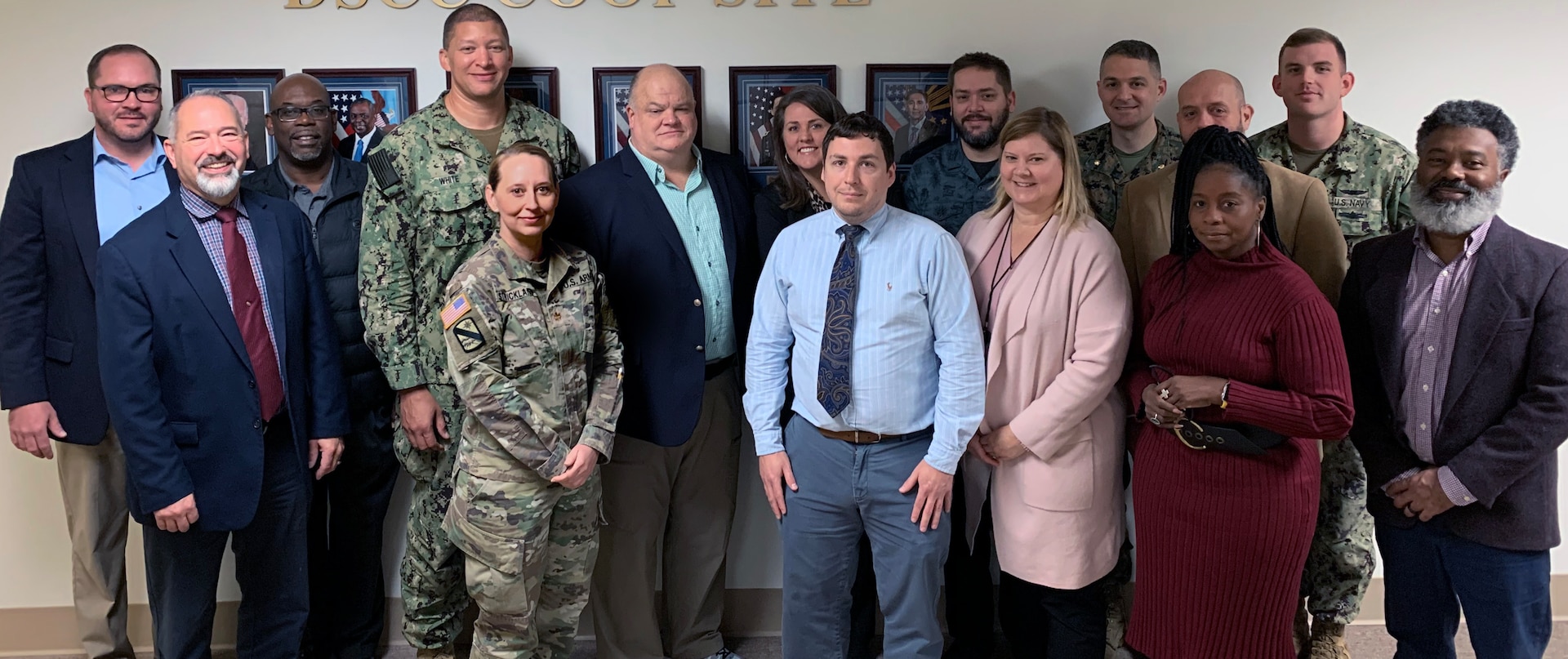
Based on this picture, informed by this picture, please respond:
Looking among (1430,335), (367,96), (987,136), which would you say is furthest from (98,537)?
(1430,335)

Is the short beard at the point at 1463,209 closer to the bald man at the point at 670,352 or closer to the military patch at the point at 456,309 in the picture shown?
the bald man at the point at 670,352

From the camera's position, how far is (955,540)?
3004 millimetres

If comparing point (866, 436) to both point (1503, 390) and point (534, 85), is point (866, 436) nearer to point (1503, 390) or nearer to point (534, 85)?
point (1503, 390)

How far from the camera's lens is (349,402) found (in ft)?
9.50

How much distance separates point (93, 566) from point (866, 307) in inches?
103

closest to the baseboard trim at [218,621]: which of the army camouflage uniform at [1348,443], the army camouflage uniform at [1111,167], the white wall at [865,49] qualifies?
the white wall at [865,49]

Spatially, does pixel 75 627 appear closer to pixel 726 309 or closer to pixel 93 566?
pixel 93 566

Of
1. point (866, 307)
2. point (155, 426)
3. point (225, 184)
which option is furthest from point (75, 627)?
point (866, 307)

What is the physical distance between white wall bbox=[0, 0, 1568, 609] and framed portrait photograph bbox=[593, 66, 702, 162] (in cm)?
3

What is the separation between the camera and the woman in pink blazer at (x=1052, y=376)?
2.42m

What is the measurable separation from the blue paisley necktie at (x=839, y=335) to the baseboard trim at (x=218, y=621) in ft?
4.24

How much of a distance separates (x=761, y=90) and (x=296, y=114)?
4.74 ft

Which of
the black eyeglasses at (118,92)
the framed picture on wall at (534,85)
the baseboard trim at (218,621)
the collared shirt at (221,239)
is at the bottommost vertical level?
the baseboard trim at (218,621)

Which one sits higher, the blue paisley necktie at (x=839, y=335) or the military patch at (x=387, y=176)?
the military patch at (x=387, y=176)
